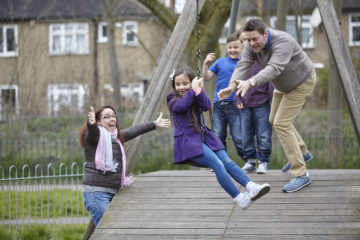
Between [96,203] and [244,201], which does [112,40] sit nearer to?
[96,203]

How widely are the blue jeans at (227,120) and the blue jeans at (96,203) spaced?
5.60 ft

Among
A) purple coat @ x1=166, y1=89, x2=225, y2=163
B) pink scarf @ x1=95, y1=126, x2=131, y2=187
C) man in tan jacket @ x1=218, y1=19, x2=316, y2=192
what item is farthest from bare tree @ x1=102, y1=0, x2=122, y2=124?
purple coat @ x1=166, y1=89, x2=225, y2=163

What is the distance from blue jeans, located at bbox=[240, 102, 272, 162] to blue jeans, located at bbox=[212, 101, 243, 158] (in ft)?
0.48

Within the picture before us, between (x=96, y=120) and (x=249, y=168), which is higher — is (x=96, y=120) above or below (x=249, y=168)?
above

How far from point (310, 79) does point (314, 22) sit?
613 inches

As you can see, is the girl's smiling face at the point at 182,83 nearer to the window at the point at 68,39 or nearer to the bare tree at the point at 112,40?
the bare tree at the point at 112,40

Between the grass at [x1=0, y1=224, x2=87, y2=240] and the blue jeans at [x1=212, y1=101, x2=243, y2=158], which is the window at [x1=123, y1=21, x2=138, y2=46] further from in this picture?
the blue jeans at [x1=212, y1=101, x2=243, y2=158]

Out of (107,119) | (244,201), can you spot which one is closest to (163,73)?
(107,119)

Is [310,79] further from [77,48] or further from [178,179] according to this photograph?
[77,48]

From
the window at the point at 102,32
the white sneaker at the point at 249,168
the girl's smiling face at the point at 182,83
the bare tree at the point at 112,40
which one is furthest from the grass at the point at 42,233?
the window at the point at 102,32

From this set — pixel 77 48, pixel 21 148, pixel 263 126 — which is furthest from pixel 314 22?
pixel 263 126

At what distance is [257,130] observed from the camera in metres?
6.60

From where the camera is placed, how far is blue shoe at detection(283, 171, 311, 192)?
18.9 feet

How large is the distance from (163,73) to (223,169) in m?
1.70
